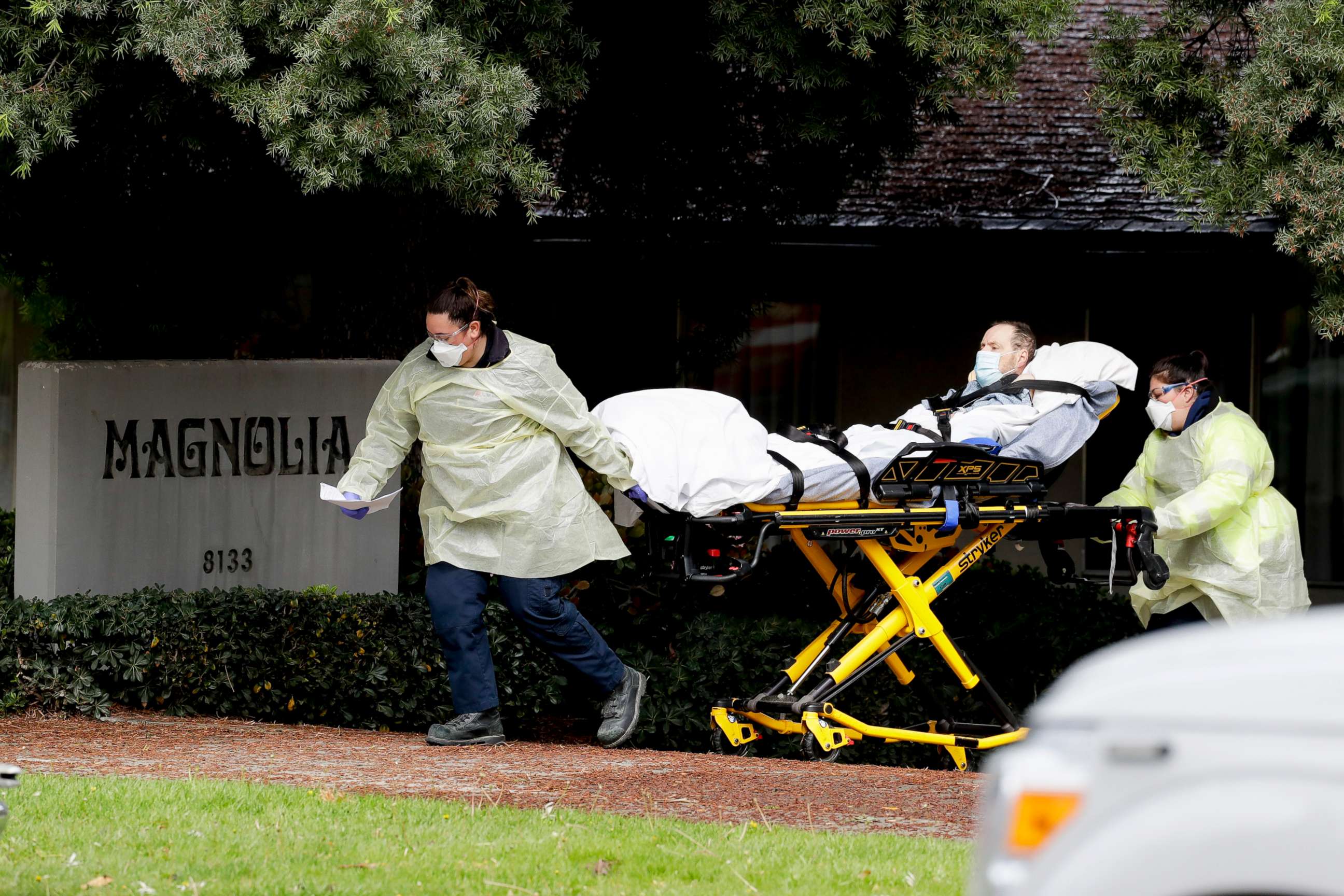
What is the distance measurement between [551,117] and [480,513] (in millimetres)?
2795

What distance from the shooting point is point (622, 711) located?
21.8 ft

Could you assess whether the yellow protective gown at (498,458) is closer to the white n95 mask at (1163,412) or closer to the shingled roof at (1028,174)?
the white n95 mask at (1163,412)

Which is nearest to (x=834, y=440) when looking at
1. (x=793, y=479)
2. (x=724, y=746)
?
(x=793, y=479)

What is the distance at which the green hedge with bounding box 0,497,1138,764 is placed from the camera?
7.02 meters

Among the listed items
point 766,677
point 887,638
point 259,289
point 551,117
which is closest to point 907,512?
point 887,638

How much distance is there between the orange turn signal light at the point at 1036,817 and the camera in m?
2.11

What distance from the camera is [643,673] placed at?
23.3ft

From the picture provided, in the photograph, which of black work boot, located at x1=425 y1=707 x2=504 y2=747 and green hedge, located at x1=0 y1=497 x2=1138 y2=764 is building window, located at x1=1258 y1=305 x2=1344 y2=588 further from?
black work boot, located at x1=425 y1=707 x2=504 y2=747

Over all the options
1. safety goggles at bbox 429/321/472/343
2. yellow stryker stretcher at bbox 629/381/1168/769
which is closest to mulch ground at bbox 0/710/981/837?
yellow stryker stretcher at bbox 629/381/1168/769

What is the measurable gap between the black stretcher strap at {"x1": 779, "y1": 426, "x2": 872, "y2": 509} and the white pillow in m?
0.94

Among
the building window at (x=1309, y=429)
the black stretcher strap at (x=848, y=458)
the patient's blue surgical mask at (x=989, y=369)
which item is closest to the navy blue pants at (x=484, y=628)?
the black stretcher strap at (x=848, y=458)

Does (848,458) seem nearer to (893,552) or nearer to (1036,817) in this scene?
(893,552)

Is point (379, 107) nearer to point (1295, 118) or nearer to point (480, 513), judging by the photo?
point (480, 513)

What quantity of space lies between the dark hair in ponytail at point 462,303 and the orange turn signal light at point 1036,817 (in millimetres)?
4366
